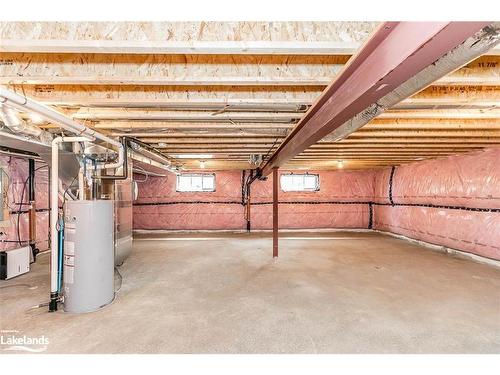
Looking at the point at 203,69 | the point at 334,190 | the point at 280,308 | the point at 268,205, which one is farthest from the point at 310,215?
the point at 203,69

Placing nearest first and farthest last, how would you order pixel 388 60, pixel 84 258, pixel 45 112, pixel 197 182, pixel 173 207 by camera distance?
pixel 388 60
pixel 45 112
pixel 84 258
pixel 173 207
pixel 197 182

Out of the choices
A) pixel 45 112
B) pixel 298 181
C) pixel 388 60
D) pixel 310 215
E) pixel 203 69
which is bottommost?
pixel 310 215

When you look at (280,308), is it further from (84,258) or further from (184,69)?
(184,69)

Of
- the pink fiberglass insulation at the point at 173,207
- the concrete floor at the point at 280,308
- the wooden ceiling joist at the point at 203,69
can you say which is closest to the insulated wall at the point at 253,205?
the pink fiberglass insulation at the point at 173,207

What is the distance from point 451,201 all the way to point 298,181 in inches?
168

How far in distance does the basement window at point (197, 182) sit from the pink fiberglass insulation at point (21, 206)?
3.69 metres

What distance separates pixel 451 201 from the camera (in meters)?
5.32

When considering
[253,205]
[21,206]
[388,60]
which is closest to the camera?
[388,60]

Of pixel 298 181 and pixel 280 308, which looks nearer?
pixel 280 308

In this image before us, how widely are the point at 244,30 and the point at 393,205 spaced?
24.6 ft

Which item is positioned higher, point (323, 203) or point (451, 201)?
point (451, 201)
